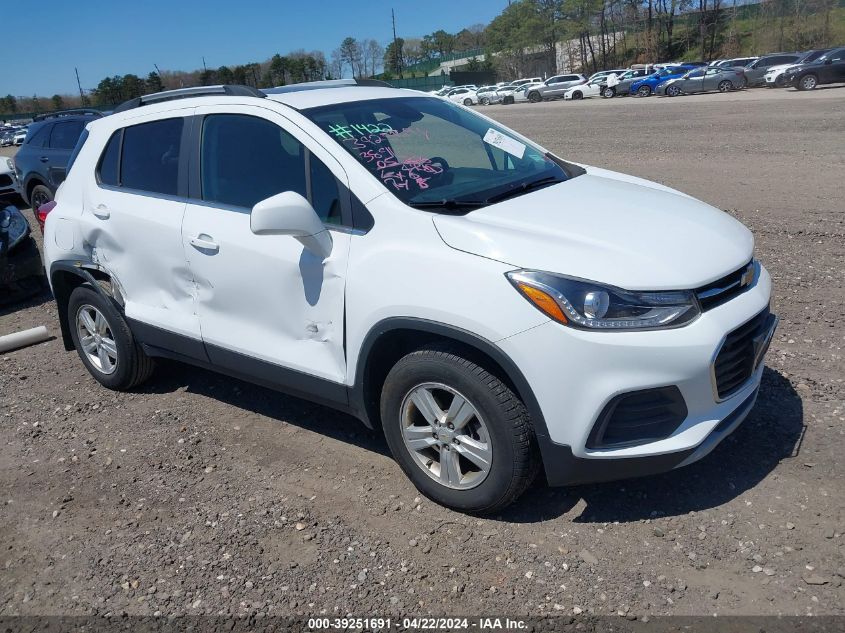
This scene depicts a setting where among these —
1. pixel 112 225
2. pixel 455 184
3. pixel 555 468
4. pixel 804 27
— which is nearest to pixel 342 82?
pixel 455 184

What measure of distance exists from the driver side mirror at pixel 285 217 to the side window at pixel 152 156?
3.96 feet

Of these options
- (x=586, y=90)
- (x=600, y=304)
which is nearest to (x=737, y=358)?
(x=600, y=304)

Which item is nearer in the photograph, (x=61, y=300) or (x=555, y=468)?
(x=555, y=468)

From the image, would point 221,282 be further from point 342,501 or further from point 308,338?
point 342,501

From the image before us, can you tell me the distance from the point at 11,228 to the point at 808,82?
33.8m

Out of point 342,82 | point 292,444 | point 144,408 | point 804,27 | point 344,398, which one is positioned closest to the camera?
point 344,398

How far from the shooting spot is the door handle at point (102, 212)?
4.55 m

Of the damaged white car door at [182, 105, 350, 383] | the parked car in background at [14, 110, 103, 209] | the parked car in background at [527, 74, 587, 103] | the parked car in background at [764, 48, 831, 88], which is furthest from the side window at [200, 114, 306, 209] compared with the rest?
the parked car in background at [527, 74, 587, 103]

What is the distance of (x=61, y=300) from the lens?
5195mm

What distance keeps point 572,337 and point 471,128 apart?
6.67ft

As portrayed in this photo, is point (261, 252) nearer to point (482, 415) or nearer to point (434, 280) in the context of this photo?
point (434, 280)

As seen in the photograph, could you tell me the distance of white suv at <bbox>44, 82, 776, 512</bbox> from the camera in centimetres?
289

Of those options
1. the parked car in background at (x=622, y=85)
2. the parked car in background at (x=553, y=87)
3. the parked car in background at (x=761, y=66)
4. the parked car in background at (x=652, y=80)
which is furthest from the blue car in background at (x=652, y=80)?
the parked car in background at (x=553, y=87)

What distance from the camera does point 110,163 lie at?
4707 mm
